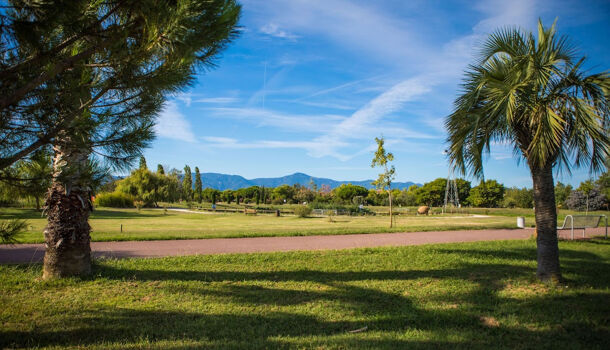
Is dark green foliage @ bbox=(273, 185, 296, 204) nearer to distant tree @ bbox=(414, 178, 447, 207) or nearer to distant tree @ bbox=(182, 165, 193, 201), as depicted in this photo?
distant tree @ bbox=(182, 165, 193, 201)

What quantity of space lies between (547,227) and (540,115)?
2.06 m

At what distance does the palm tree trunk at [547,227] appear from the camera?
621cm

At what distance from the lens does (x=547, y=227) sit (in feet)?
20.5

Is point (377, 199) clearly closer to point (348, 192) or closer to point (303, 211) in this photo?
point (348, 192)

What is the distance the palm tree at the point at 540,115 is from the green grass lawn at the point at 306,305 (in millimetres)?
1549

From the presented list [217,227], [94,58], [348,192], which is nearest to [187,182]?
[348,192]

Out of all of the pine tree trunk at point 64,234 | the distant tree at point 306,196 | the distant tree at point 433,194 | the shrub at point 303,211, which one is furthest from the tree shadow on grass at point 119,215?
the distant tree at point 433,194

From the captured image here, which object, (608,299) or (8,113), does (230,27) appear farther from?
(608,299)

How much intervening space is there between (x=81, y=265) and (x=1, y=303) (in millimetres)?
1439

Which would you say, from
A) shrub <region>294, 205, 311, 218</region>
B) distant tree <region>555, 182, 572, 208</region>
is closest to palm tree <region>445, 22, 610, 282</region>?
shrub <region>294, 205, 311, 218</region>

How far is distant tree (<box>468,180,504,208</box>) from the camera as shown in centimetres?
6044

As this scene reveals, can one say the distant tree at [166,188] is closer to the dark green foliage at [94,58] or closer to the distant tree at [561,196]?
the dark green foliage at [94,58]

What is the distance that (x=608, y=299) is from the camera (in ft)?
17.8

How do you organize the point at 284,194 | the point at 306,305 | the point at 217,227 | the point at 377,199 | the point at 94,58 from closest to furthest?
the point at 94,58
the point at 306,305
the point at 217,227
the point at 377,199
the point at 284,194
